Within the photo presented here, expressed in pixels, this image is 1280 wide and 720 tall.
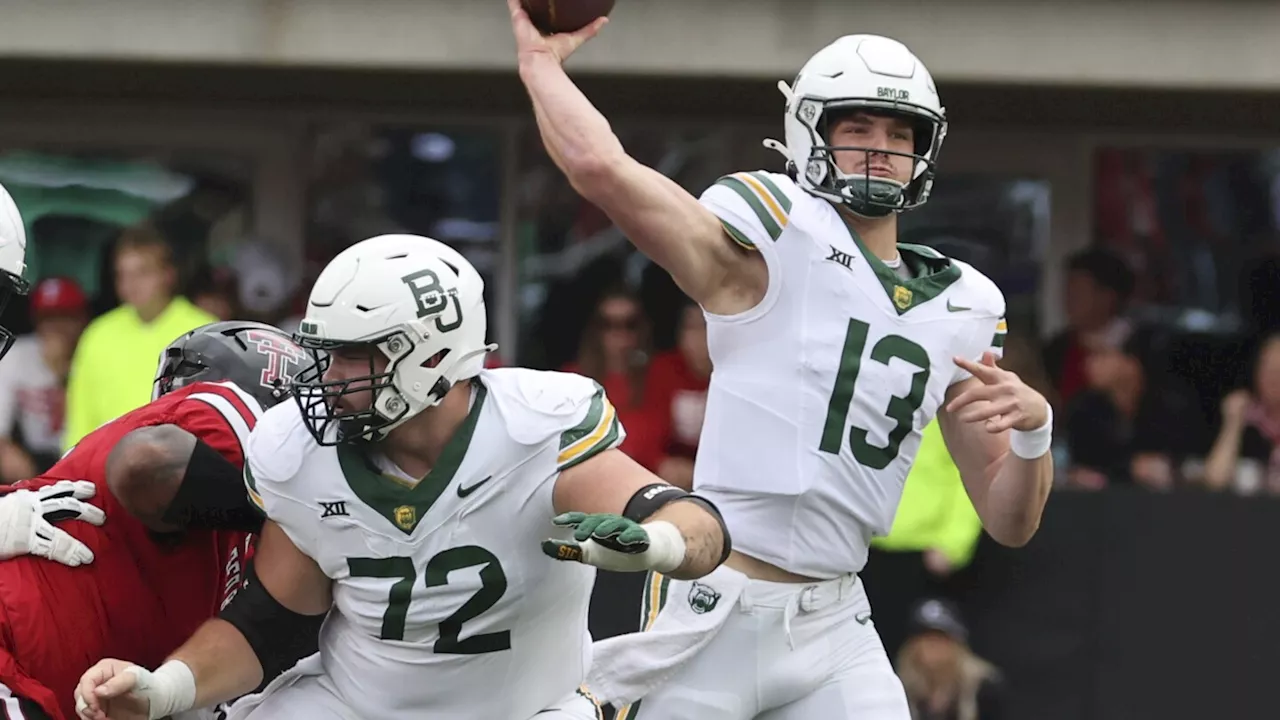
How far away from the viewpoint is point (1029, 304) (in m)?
9.90

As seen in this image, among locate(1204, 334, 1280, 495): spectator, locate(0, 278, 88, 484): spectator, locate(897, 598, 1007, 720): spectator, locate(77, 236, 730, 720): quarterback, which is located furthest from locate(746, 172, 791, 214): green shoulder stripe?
Answer: locate(0, 278, 88, 484): spectator

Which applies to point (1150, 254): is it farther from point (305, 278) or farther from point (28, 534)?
point (28, 534)

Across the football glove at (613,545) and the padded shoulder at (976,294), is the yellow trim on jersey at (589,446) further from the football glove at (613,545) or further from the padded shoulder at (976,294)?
the padded shoulder at (976,294)

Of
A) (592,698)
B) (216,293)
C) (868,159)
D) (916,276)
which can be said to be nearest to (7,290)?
(592,698)

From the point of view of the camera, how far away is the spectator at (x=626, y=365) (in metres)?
7.82

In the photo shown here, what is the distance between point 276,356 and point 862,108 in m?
1.43

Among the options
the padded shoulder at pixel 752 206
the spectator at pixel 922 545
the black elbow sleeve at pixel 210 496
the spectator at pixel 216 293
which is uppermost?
the padded shoulder at pixel 752 206

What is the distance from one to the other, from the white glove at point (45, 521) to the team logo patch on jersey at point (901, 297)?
5.82 ft

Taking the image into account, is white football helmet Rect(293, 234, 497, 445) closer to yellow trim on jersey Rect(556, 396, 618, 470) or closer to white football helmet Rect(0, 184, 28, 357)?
yellow trim on jersey Rect(556, 396, 618, 470)

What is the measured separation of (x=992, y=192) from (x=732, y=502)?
5.47 meters

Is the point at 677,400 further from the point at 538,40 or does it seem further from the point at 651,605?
the point at 538,40

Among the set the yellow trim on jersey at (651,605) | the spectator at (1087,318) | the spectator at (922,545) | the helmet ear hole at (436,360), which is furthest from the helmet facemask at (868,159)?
the spectator at (1087,318)

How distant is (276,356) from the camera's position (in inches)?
193

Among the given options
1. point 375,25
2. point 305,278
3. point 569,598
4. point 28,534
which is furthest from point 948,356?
point 305,278
